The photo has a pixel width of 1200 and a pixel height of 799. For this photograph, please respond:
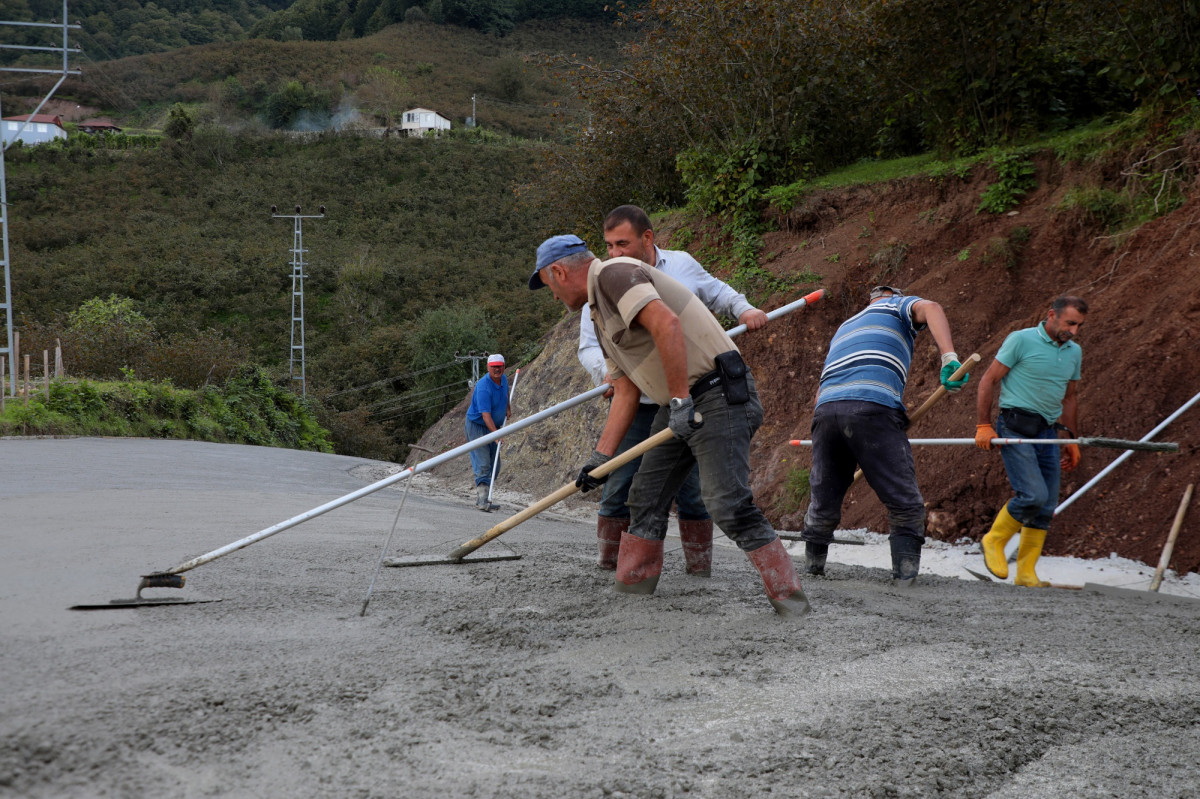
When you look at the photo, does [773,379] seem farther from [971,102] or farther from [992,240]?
[971,102]

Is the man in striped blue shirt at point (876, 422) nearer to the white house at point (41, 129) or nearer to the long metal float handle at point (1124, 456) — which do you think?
the long metal float handle at point (1124, 456)

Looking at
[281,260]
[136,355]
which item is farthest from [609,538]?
[281,260]

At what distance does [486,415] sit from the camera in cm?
1080

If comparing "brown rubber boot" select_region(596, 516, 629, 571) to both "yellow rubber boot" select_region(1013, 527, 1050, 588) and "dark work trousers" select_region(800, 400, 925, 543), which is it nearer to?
"dark work trousers" select_region(800, 400, 925, 543)

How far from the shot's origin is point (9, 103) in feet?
223

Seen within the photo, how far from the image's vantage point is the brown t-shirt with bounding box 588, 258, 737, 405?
376 cm

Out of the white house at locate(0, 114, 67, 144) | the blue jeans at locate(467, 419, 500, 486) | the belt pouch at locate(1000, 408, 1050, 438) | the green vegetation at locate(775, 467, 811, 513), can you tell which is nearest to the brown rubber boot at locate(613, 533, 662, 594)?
the belt pouch at locate(1000, 408, 1050, 438)

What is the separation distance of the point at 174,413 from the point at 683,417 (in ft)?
73.1

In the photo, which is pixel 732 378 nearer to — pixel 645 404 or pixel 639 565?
pixel 645 404

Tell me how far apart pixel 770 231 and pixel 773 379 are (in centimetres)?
251

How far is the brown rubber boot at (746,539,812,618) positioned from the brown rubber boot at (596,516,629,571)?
129 cm

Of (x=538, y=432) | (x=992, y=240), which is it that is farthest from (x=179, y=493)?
(x=992, y=240)

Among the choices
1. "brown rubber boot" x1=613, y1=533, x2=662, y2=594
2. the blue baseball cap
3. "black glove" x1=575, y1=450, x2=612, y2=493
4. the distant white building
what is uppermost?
the distant white building

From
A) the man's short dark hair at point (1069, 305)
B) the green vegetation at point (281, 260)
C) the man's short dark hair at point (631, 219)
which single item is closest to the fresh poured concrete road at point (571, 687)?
the man's short dark hair at point (1069, 305)
